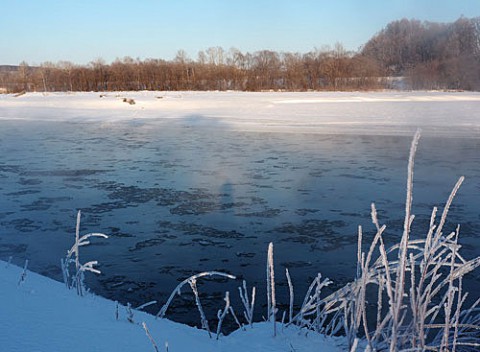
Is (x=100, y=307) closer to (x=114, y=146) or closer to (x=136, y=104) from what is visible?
(x=114, y=146)

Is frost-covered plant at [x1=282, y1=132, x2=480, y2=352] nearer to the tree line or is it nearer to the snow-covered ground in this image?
the snow-covered ground

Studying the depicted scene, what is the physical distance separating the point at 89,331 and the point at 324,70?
50818 mm

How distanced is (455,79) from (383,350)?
43.0 m

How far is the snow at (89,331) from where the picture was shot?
195cm

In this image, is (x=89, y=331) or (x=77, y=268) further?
(x=77, y=268)

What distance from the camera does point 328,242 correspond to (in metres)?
5.03

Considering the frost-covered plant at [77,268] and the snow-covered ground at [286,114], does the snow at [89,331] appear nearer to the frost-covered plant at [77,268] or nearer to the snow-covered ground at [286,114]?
the frost-covered plant at [77,268]

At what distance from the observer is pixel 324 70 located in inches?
2007

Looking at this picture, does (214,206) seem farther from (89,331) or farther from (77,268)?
(89,331)

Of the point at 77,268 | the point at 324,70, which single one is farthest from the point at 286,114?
the point at 324,70

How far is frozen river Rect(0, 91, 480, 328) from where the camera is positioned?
4.38 metres

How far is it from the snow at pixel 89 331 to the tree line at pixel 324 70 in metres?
41.2

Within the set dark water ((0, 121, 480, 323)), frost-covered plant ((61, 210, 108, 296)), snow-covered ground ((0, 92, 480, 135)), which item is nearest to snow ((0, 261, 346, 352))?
frost-covered plant ((61, 210, 108, 296))

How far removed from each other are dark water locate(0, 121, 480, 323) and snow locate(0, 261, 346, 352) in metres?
0.94
